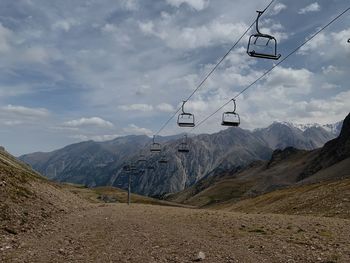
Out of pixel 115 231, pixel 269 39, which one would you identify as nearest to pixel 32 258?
pixel 115 231

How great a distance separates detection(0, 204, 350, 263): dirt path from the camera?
2192 cm

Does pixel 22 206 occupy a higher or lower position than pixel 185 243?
higher

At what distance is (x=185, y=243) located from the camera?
25953mm

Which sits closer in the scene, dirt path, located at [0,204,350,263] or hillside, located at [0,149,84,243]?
dirt path, located at [0,204,350,263]

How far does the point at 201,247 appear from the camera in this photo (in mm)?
24469

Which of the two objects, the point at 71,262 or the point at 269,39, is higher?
the point at 269,39

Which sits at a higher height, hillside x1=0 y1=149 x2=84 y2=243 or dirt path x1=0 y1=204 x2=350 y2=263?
hillside x1=0 y1=149 x2=84 y2=243

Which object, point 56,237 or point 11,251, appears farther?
point 56,237

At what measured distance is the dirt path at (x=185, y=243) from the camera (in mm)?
21922

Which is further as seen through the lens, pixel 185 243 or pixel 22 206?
pixel 22 206

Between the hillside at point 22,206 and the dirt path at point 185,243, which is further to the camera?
the hillside at point 22,206

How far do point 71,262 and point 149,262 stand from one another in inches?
147

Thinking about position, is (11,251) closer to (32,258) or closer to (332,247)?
(32,258)

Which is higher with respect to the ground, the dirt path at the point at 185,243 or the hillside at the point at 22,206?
the hillside at the point at 22,206
